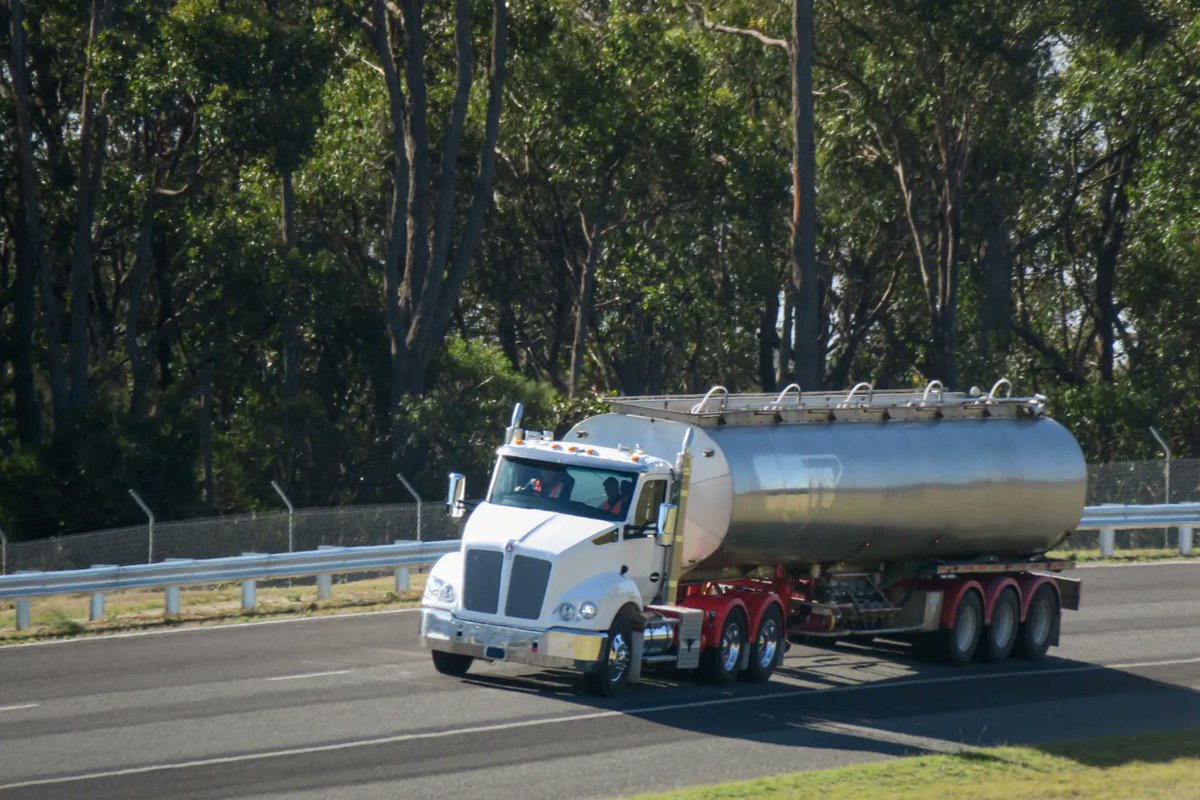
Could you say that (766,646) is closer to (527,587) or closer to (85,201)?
(527,587)

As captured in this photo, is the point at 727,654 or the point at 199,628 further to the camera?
the point at 199,628

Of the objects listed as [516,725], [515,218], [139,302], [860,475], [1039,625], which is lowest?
[516,725]

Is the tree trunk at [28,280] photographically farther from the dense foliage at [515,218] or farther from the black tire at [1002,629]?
the black tire at [1002,629]

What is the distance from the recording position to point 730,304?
47062mm

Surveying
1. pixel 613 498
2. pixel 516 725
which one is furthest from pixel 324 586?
pixel 516 725

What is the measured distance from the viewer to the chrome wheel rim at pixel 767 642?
17.7m

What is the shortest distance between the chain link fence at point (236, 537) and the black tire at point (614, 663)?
7292 millimetres

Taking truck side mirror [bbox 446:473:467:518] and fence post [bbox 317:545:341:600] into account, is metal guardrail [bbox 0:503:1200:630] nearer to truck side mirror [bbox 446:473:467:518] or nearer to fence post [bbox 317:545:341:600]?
fence post [bbox 317:545:341:600]

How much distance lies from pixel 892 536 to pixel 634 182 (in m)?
25.9

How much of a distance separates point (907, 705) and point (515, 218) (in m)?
32.4

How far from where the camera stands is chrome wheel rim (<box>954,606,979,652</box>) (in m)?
20.0

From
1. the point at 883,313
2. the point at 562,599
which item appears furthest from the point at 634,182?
the point at 562,599

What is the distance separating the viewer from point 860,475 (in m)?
18.6

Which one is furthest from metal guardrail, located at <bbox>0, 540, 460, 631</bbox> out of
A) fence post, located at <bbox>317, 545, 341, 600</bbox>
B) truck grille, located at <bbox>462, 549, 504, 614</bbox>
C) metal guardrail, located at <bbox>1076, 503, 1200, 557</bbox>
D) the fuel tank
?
metal guardrail, located at <bbox>1076, 503, 1200, 557</bbox>
